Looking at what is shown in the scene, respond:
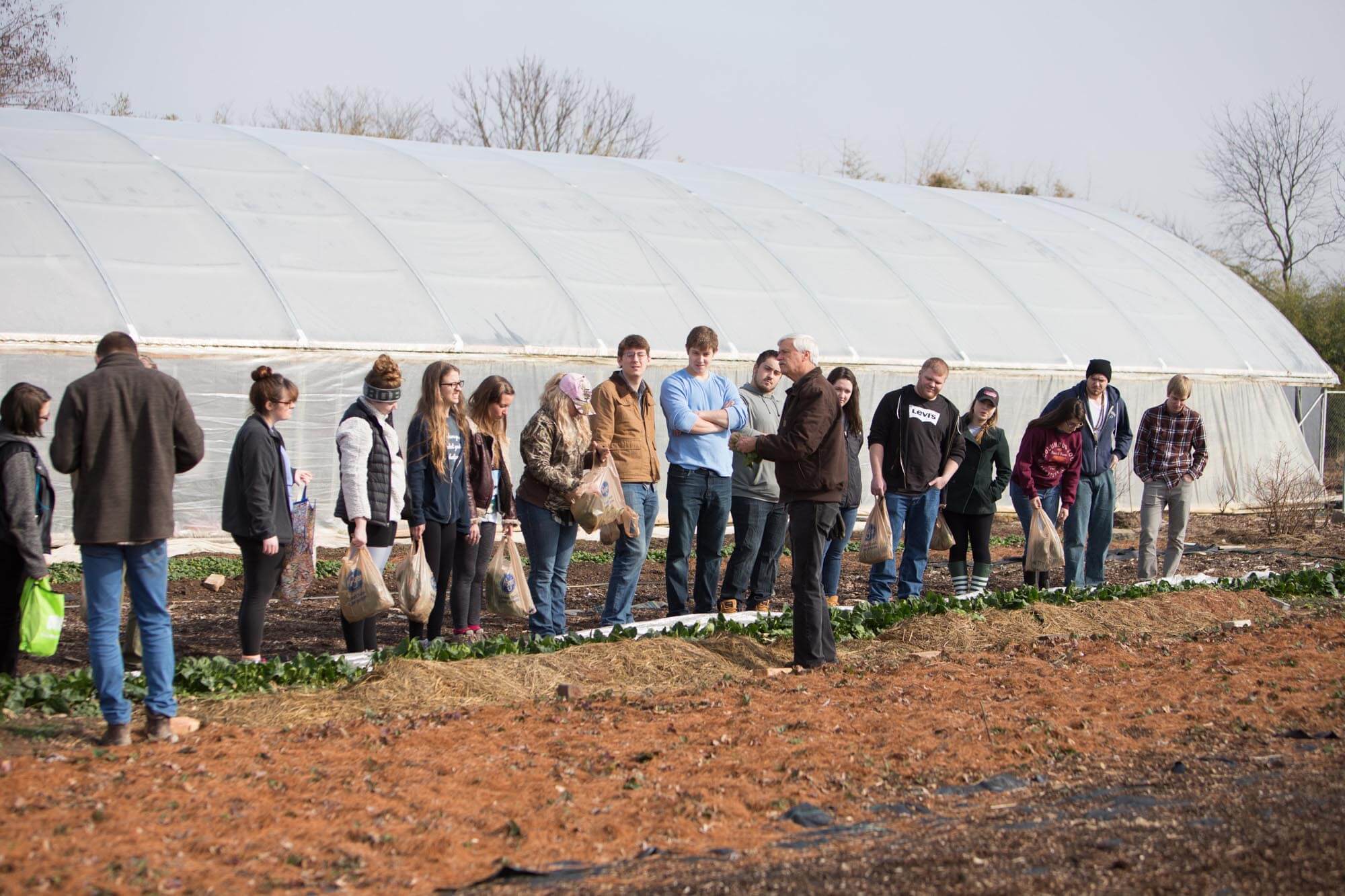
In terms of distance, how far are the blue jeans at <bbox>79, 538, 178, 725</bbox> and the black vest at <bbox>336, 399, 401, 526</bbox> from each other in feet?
6.16

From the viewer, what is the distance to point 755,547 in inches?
346

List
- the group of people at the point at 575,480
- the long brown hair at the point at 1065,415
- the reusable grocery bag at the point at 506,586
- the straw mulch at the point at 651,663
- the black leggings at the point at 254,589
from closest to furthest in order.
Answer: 1. the group of people at the point at 575,480
2. the straw mulch at the point at 651,663
3. the black leggings at the point at 254,589
4. the reusable grocery bag at the point at 506,586
5. the long brown hair at the point at 1065,415

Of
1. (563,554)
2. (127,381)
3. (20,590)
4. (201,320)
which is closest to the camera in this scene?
(127,381)

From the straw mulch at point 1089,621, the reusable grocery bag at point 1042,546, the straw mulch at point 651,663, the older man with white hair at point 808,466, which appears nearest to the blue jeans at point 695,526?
the straw mulch at point 651,663

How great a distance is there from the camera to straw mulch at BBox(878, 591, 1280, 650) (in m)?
7.80

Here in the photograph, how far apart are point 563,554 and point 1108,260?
14.5 meters

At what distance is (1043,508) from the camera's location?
9852mm

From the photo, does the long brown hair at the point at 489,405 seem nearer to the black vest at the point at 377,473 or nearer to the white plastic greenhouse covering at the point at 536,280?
the black vest at the point at 377,473

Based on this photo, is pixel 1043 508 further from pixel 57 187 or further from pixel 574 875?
pixel 57 187

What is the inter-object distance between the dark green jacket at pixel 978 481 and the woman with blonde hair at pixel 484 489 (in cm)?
340

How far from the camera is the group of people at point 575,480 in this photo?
207 inches

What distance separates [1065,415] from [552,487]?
163 inches

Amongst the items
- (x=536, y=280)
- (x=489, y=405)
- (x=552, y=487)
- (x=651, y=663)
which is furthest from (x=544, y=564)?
(x=536, y=280)

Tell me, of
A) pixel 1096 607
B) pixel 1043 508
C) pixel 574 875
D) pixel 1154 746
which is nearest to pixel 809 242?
pixel 1043 508
